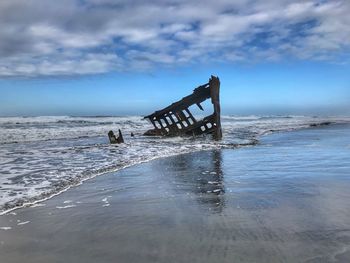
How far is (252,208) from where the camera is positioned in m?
5.17

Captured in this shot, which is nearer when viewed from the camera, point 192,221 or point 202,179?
point 192,221

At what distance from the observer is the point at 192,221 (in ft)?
15.1

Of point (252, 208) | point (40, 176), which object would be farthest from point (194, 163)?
point (252, 208)

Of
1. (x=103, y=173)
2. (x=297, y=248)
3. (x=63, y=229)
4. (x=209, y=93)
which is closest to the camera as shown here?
(x=297, y=248)

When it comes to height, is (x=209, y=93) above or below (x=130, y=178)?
above

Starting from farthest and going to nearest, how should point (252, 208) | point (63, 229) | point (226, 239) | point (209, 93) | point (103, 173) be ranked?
point (209, 93) < point (103, 173) < point (252, 208) < point (63, 229) < point (226, 239)

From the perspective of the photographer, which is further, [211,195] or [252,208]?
[211,195]

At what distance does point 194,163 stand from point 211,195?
4.38 m

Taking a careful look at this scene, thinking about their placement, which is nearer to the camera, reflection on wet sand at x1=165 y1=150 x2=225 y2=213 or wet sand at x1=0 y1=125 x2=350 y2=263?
wet sand at x1=0 y1=125 x2=350 y2=263

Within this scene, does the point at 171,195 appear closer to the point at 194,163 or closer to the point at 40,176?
the point at 40,176

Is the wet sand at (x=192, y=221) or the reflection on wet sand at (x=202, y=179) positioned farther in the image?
the reflection on wet sand at (x=202, y=179)

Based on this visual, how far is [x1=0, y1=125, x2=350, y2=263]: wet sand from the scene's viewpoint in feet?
11.7

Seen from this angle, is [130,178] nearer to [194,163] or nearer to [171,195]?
[171,195]

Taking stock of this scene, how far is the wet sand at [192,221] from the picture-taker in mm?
3555
